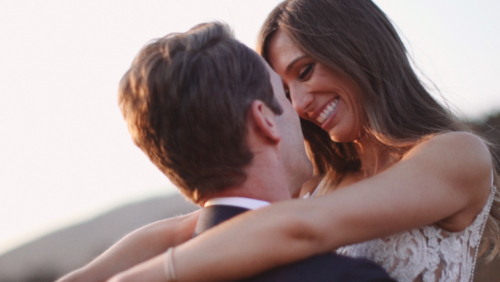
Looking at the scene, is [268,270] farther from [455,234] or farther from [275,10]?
[275,10]

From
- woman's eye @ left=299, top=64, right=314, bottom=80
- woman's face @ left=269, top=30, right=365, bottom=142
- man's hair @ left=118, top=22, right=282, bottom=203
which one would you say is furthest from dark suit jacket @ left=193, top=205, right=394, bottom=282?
woman's eye @ left=299, top=64, right=314, bottom=80

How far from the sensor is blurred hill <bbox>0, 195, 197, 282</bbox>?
63.6ft

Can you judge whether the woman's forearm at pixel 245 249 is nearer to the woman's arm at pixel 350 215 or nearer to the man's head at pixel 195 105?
the woman's arm at pixel 350 215

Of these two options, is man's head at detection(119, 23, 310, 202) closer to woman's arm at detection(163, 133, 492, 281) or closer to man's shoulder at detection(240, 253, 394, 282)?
woman's arm at detection(163, 133, 492, 281)

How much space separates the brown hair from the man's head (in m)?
1.45

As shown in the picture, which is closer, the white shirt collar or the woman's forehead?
the white shirt collar

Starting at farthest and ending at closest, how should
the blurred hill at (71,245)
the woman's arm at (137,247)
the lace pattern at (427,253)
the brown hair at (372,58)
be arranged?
the blurred hill at (71,245)
the brown hair at (372,58)
the lace pattern at (427,253)
the woman's arm at (137,247)

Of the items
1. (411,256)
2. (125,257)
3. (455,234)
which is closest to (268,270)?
(125,257)

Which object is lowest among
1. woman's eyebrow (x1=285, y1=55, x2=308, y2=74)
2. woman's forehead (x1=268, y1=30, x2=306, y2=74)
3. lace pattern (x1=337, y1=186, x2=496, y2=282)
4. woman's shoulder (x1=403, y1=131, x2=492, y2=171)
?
lace pattern (x1=337, y1=186, x2=496, y2=282)

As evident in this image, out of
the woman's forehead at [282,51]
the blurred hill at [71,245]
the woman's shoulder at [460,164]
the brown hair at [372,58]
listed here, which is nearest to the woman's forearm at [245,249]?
the woman's shoulder at [460,164]

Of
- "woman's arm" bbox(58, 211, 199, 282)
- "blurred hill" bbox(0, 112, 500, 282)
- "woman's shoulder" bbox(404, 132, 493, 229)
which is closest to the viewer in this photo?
"woman's shoulder" bbox(404, 132, 493, 229)

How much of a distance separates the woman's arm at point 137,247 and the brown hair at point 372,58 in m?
1.46

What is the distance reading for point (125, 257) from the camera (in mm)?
3213

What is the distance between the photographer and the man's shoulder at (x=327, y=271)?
7.22 ft
